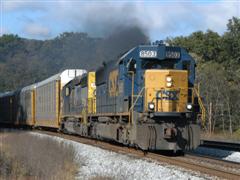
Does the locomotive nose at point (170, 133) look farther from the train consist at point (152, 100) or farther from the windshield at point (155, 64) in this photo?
the windshield at point (155, 64)

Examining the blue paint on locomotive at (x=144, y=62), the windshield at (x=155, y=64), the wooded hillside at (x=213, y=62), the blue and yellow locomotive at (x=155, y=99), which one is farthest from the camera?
the wooded hillside at (x=213, y=62)

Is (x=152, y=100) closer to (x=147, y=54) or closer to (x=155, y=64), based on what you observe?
(x=155, y=64)

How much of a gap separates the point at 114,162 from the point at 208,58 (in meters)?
34.3

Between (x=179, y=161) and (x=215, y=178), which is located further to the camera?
(x=179, y=161)

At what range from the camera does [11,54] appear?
162 m

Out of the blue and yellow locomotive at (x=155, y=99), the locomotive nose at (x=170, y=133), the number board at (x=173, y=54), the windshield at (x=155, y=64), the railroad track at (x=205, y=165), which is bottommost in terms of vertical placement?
the railroad track at (x=205, y=165)

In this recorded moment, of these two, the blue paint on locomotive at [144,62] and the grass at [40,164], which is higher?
the blue paint on locomotive at [144,62]

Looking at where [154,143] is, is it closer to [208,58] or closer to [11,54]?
[208,58]

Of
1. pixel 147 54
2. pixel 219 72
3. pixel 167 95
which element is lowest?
pixel 167 95

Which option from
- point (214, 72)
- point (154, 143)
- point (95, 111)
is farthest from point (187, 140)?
point (214, 72)

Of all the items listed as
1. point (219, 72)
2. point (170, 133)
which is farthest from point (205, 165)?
point (219, 72)

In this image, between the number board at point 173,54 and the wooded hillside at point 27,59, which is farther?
the wooded hillside at point 27,59

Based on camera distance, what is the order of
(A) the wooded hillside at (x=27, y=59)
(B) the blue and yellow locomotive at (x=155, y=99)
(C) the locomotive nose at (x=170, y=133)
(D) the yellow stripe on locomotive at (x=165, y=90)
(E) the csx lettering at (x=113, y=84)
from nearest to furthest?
(C) the locomotive nose at (x=170, y=133), (B) the blue and yellow locomotive at (x=155, y=99), (D) the yellow stripe on locomotive at (x=165, y=90), (E) the csx lettering at (x=113, y=84), (A) the wooded hillside at (x=27, y=59)

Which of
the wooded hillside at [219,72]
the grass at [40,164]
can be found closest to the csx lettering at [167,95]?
the grass at [40,164]
